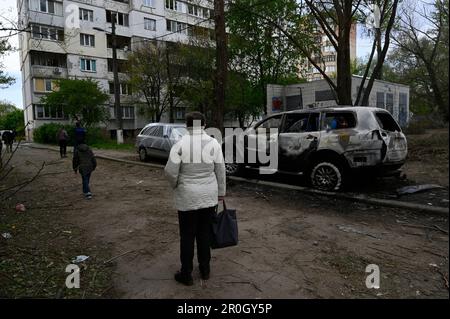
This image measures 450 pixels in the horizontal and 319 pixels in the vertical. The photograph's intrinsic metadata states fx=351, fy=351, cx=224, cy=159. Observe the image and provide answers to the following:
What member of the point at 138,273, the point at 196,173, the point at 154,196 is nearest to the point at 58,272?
the point at 138,273

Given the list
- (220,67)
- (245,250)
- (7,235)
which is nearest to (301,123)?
(220,67)

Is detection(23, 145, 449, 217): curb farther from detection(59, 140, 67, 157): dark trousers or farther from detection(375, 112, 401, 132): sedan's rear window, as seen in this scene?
detection(59, 140, 67, 157): dark trousers

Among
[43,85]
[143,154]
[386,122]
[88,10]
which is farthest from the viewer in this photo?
[88,10]

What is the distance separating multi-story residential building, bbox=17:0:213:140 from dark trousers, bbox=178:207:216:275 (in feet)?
101

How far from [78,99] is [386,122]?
28.1 m

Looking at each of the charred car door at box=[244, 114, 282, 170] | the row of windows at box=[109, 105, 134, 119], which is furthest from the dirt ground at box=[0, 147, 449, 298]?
the row of windows at box=[109, 105, 134, 119]

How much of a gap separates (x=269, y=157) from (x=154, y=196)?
298 centimetres

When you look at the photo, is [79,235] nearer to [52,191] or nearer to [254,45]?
[52,191]

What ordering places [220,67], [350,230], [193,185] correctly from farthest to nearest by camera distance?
[220,67] → [350,230] → [193,185]

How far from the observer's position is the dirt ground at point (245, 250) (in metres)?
3.59

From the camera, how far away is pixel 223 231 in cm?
376

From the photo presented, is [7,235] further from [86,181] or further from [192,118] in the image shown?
[192,118]

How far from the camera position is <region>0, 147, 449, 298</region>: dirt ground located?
359 cm

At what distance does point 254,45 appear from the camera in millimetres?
27141
